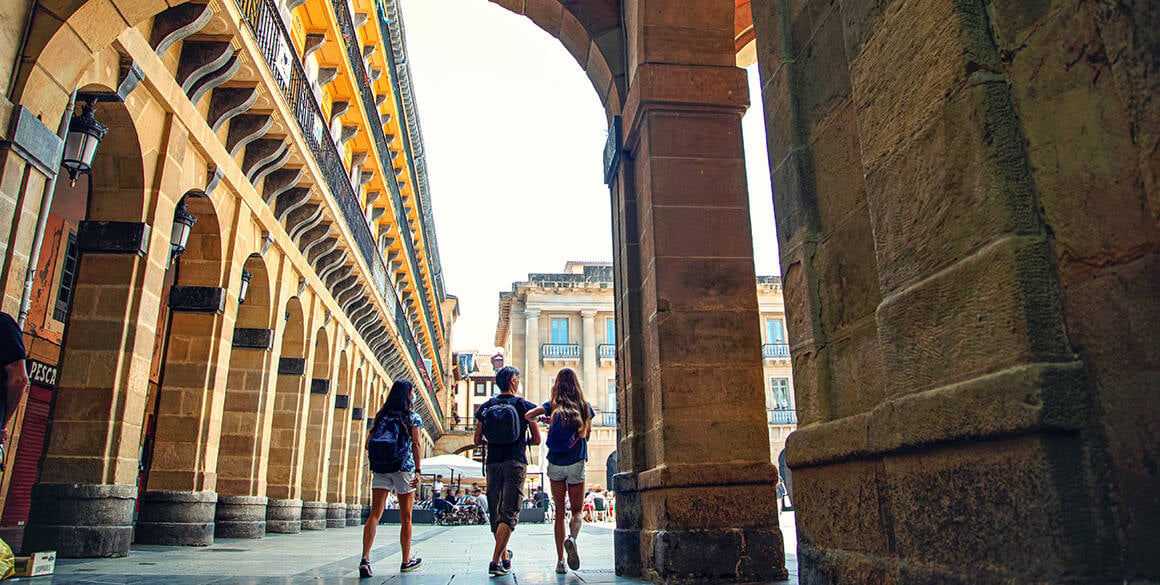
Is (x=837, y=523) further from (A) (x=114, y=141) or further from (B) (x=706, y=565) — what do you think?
(A) (x=114, y=141)

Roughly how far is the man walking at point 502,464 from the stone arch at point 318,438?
36.5ft

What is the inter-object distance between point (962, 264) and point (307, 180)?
11.9 metres

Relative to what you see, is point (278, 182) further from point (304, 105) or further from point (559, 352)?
point (559, 352)

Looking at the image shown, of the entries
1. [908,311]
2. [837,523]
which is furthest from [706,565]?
[908,311]

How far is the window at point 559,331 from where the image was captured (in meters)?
42.6

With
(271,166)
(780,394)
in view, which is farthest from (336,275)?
(780,394)

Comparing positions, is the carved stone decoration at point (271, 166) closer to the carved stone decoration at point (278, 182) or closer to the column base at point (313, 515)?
the carved stone decoration at point (278, 182)

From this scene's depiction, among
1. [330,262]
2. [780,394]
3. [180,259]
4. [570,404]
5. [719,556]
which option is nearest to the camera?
[719,556]

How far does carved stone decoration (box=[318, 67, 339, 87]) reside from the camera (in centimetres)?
1430

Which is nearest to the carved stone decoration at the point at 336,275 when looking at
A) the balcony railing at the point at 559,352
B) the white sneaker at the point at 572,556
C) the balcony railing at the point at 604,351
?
the white sneaker at the point at 572,556

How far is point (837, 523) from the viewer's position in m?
2.54

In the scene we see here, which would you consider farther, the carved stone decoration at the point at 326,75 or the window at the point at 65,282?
the carved stone decoration at the point at 326,75

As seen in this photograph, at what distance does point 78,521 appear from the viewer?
6.89 metres

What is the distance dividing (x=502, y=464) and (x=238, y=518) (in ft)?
25.0
